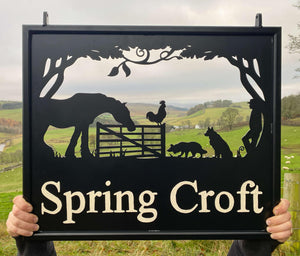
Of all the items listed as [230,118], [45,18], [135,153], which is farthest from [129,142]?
[45,18]

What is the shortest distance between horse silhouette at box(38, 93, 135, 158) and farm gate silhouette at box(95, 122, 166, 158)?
0.03 metres

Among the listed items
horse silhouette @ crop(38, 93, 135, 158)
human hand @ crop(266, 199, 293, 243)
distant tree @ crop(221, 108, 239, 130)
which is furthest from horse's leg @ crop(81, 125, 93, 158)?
human hand @ crop(266, 199, 293, 243)

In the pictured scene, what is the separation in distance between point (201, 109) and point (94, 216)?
0.62m

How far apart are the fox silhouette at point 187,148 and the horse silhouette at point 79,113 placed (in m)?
0.19

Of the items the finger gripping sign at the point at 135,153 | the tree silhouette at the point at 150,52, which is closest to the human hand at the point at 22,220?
the finger gripping sign at the point at 135,153

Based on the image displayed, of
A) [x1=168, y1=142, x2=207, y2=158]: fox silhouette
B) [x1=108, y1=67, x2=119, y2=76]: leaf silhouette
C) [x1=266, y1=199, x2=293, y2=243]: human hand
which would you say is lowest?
[x1=266, y1=199, x2=293, y2=243]: human hand

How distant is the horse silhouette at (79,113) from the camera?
36.8 inches

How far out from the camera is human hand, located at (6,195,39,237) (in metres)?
0.91

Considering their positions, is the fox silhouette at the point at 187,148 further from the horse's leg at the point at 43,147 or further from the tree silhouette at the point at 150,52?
the horse's leg at the point at 43,147

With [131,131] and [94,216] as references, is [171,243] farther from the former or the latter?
[131,131]

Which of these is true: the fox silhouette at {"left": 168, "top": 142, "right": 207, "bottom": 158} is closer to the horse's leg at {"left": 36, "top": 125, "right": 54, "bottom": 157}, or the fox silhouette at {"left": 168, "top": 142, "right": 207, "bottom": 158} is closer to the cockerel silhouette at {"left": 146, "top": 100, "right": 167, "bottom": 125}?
the cockerel silhouette at {"left": 146, "top": 100, "right": 167, "bottom": 125}

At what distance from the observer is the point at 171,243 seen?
2.08 m

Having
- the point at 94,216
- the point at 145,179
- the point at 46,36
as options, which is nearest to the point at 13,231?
the point at 94,216

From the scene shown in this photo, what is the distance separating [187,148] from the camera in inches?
37.0
